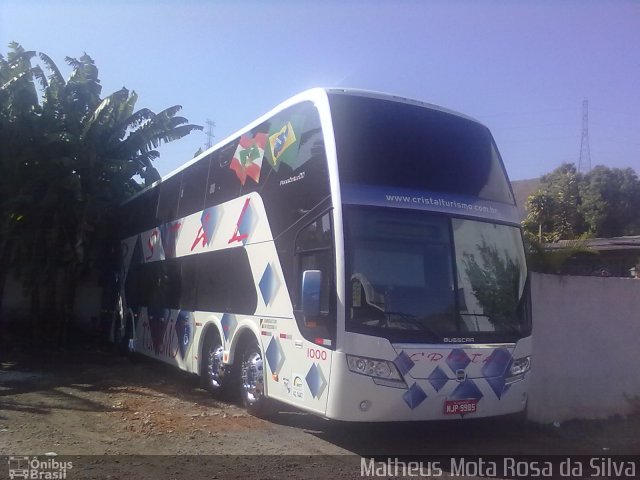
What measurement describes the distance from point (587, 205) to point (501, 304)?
18.6 m

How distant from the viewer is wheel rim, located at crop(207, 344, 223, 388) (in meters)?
10.1

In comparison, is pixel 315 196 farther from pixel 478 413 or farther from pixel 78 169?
pixel 78 169

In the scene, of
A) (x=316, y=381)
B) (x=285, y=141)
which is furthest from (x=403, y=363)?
(x=285, y=141)

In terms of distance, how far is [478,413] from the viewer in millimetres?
7234

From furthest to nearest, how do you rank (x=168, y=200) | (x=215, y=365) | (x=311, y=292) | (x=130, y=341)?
(x=130, y=341)
(x=168, y=200)
(x=215, y=365)
(x=311, y=292)

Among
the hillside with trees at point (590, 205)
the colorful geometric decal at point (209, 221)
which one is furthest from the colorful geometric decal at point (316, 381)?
the hillside with trees at point (590, 205)

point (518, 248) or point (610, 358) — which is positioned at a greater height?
point (518, 248)

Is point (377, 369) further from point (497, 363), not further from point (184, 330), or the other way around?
point (184, 330)

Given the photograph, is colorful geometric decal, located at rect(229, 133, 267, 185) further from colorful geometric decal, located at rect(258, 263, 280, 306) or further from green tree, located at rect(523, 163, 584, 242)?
green tree, located at rect(523, 163, 584, 242)

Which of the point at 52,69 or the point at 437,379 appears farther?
the point at 52,69

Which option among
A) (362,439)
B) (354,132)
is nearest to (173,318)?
(362,439)

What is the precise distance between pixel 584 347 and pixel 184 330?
6823mm

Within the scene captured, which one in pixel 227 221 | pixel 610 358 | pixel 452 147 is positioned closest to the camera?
pixel 452 147

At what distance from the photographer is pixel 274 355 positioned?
821cm
